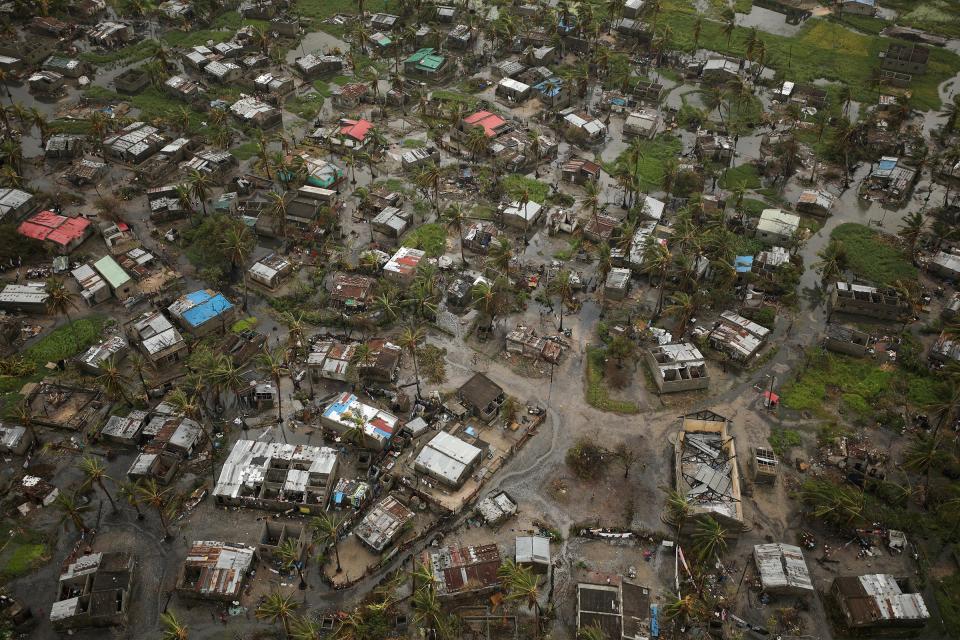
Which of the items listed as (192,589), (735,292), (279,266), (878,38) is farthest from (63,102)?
(878,38)

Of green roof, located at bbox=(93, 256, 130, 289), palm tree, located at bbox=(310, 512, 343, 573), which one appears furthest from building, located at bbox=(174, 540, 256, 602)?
green roof, located at bbox=(93, 256, 130, 289)

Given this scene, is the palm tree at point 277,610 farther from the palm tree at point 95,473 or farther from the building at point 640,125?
the building at point 640,125

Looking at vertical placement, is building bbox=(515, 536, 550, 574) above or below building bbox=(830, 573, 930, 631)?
below

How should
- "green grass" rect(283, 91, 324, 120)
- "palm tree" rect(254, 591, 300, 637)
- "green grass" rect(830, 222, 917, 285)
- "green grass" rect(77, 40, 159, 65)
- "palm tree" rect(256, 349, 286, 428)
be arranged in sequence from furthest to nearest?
"green grass" rect(77, 40, 159, 65) < "green grass" rect(283, 91, 324, 120) < "green grass" rect(830, 222, 917, 285) < "palm tree" rect(256, 349, 286, 428) < "palm tree" rect(254, 591, 300, 637)

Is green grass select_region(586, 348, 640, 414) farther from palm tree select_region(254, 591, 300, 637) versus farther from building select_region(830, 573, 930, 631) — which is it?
palm tree select_region(254, 591, 300, 637)

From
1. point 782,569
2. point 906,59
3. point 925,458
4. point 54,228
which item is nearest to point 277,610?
point 782,569

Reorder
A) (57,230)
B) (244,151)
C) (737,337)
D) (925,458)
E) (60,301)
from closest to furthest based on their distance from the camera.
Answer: (925,458) < (60,301) < (737,337) < (57,230) < (244,151)

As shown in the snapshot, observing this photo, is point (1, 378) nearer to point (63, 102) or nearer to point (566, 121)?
point (63, 102)

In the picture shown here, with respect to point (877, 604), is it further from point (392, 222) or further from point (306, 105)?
point (306, 105)
